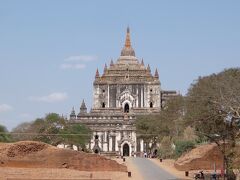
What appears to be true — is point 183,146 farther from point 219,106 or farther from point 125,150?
point 125,150

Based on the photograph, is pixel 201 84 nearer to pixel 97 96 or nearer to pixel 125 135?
pixel 125 135

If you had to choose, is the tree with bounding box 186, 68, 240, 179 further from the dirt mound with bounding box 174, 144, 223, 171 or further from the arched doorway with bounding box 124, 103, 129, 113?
the arched doorway with bounding box 124, 103, 129, 113

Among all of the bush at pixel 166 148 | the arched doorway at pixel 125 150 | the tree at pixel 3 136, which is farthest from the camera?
the arched doorway at pixel 125 150

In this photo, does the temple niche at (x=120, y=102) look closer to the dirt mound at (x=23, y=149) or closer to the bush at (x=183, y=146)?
the bush at (x=183, y=146)

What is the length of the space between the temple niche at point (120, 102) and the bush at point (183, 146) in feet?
116

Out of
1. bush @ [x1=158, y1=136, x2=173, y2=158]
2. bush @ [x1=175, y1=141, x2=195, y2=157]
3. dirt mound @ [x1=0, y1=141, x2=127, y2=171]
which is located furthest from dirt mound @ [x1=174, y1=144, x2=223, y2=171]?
bush @ [x1=158, y1=136, x2=173, y2=158]

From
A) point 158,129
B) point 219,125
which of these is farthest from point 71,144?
point 219,125

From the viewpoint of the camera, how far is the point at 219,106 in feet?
140

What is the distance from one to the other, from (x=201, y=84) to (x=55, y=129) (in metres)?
39.2

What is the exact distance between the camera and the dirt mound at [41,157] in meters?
54.7

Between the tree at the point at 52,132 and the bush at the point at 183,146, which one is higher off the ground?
the tree at the point at 52,132

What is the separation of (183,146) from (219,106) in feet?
91.4

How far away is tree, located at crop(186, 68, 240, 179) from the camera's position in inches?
1625

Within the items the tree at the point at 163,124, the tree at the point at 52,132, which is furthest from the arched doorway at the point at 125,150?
the tree at the point at 52,132
